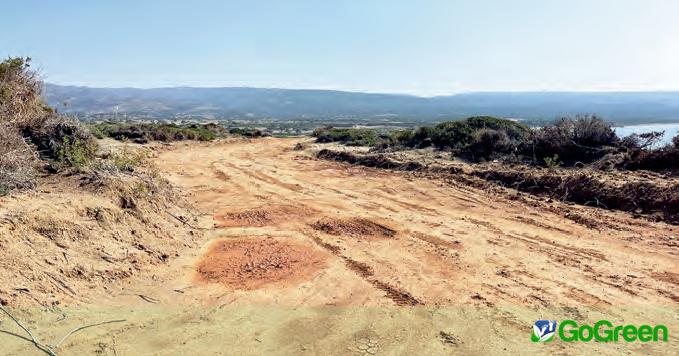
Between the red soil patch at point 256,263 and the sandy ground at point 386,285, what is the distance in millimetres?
29

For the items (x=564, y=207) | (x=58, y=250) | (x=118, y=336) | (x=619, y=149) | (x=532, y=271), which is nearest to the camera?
(x=118, y=336)

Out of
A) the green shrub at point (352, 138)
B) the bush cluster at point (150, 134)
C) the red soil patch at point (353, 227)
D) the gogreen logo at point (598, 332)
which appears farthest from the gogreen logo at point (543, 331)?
the bush cluster at point (150, 134)

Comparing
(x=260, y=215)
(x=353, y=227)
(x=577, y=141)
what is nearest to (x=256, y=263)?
(x=353, y=227)

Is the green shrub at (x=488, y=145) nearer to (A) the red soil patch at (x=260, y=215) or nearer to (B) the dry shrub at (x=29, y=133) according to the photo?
(A) the red soil patch at (x=260, y=215)

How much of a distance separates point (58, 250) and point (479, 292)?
498cm

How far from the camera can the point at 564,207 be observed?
9617mm

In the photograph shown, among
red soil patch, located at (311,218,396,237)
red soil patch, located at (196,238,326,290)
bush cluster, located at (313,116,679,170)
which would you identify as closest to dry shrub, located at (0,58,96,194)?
red soil patch, located at (196,238,326,290)

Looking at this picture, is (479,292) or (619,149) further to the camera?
(619,149)

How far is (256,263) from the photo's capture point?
6.60 metres

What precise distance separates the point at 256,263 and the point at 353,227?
2350 millimetres

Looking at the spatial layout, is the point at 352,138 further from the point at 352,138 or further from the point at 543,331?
the point at 543,331

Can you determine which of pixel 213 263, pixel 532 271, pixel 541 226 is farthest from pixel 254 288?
pixel 541 226

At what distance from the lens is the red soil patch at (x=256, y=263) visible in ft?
19.8

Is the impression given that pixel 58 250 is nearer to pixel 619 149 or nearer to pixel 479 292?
pixel 479 292
